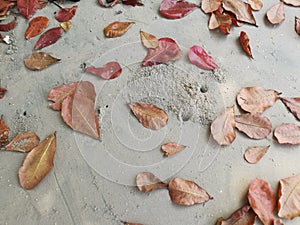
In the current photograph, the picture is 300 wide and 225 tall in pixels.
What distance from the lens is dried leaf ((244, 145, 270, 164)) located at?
1118 millimetres

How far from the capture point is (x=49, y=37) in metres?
1.31

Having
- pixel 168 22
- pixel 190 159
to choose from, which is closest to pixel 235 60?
pixel 168 22

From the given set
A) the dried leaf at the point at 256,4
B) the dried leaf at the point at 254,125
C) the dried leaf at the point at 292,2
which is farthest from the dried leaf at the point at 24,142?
the dried leaf at the point at 292,2

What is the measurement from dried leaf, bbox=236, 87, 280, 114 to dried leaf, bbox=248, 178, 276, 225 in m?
0.23

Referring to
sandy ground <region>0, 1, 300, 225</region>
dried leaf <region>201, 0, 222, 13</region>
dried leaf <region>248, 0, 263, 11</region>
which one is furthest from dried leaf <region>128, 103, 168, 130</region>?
dried leaf <region>248, 0, 263, 11</region>

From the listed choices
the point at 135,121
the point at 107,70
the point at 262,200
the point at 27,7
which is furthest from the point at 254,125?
the point at 27,7

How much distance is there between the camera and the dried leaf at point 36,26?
131 cm

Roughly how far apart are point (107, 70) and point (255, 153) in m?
0.50

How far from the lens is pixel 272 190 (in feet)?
3.48

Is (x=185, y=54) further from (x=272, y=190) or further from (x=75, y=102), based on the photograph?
(x=272, y=190)

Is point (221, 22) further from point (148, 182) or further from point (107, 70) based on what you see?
point (148, 182)

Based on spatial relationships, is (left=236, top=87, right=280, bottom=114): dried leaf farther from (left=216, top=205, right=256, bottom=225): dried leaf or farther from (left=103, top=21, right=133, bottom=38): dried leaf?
(left=103, top=21, right=133, bottom=38): dried leaf

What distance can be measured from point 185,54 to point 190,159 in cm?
37

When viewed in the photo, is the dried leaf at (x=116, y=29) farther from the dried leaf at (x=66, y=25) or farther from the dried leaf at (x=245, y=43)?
the dried leaf at (x=245, y=43)
